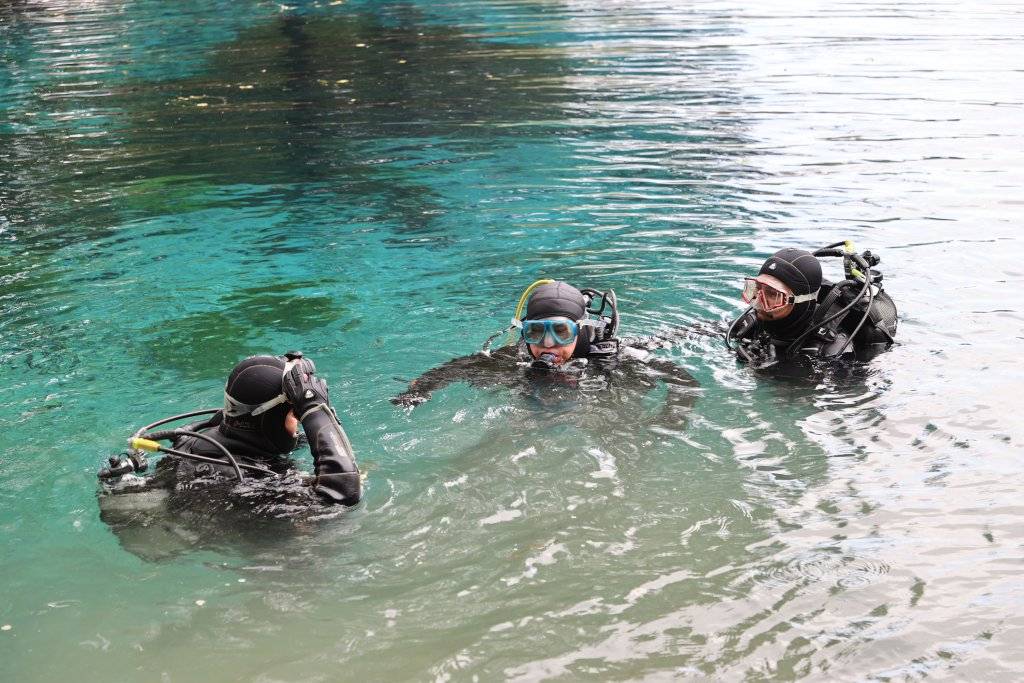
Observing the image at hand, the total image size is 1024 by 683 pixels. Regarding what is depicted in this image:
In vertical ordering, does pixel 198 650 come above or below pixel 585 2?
below

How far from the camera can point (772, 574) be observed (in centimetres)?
442

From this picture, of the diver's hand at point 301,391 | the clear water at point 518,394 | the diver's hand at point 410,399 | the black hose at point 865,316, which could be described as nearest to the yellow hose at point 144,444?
the clear water at point 518,394

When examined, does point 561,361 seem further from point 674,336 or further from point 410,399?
point 674,336

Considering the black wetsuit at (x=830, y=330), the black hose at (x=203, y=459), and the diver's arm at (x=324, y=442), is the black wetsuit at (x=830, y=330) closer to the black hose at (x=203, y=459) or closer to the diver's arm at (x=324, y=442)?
the diver's arm at (x=324, y=442)

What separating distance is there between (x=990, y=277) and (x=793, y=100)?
871 centimetres

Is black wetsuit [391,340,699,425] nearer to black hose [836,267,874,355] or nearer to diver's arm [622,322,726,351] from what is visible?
diver's arm [622,322,726,351]

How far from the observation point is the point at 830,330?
6.70 m

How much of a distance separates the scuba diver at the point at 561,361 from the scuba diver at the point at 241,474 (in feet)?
4.92

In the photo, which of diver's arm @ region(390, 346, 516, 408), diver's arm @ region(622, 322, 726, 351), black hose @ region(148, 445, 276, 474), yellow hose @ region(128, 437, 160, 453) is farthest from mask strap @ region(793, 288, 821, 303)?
yellow hose @ region(128, 437, 160, 453)

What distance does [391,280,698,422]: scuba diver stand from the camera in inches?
240

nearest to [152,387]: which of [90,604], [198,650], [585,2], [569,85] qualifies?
[90,604]

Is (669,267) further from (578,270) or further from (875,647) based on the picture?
(875,647)

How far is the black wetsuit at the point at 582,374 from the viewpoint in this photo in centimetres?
634

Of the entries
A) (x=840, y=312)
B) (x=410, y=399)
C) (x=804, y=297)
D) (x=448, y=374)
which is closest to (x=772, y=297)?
(x=804, y=297)
